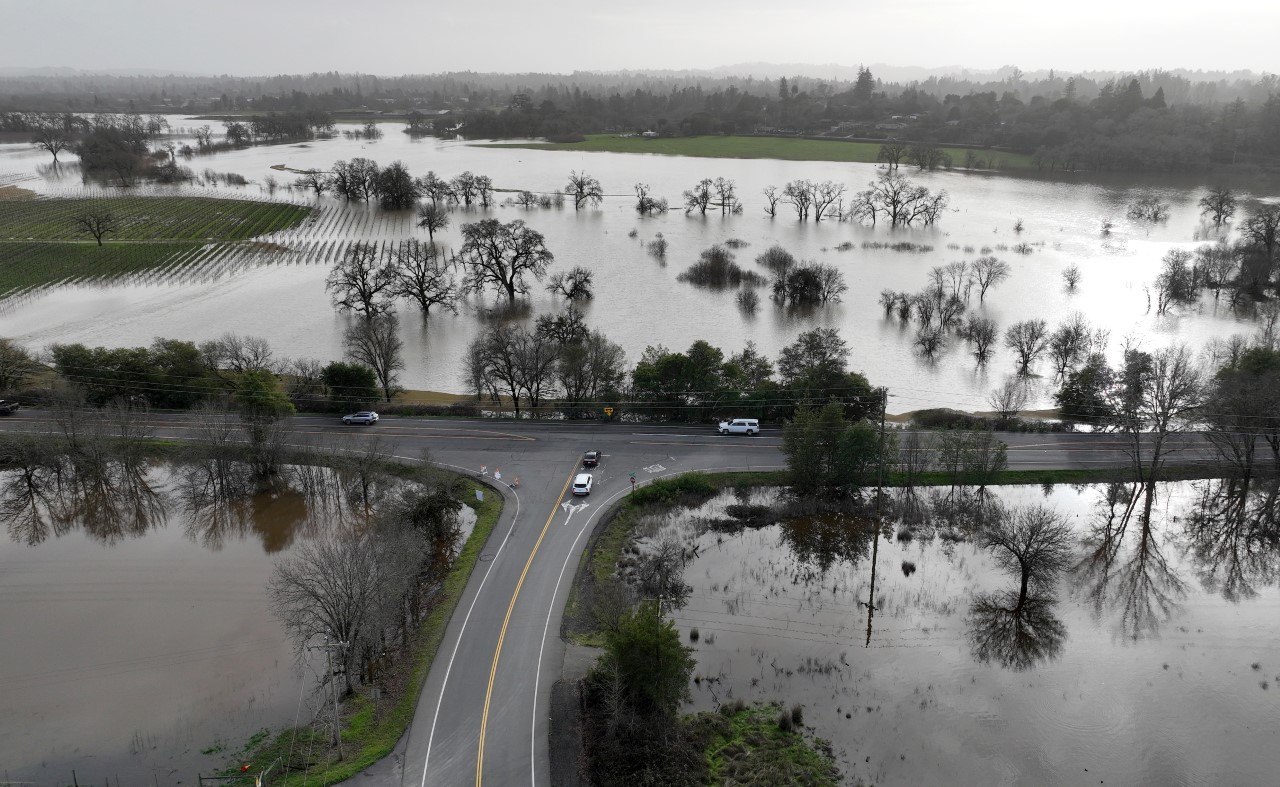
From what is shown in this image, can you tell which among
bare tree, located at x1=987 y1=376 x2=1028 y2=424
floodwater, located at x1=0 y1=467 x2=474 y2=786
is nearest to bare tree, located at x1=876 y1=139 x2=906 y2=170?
bare tree, located at x1=987 y1=376 x2=1028 y2=424

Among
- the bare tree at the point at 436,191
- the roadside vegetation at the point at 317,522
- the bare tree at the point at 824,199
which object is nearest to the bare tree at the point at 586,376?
the roadside vegetation at the point at 317,522

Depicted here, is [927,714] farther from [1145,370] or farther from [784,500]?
[1145,370]

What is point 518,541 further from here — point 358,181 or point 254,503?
point 358,181

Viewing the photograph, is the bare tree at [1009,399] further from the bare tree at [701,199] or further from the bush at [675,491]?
the bare tree at [701,199]

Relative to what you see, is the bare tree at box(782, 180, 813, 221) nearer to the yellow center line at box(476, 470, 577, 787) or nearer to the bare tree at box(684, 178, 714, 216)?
the bare tree at box(684, 178, 714, 216)

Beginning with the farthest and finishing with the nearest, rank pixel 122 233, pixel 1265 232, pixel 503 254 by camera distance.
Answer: pixel 122 233, pixel 503 254, pixel 1265 232

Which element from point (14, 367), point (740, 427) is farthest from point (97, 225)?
point (740, 427)
